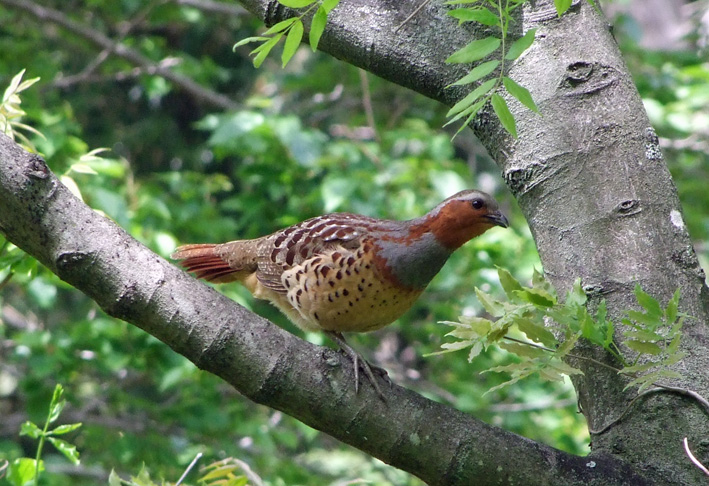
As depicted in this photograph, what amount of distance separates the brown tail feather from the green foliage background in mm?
909

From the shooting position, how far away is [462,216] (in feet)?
10.9

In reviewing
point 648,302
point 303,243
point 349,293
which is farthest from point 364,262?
point 648,302

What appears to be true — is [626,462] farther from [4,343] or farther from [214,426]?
[4,343]

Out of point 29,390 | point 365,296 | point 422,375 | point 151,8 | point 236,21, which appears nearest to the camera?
point 365,296

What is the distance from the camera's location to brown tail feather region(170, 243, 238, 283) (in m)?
3.71

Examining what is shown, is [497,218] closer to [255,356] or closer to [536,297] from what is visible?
[536,297]

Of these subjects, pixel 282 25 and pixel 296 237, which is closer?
pixel 282 25

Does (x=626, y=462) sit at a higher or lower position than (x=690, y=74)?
higher

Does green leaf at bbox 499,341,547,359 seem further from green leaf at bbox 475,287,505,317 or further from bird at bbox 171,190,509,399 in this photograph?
bird at bbox 171,190,509,399

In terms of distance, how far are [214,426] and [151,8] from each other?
3611 millimetres

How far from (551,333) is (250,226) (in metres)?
4.25

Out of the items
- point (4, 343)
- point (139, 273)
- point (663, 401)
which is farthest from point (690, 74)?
point (4, 343)

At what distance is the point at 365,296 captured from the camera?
321 cm

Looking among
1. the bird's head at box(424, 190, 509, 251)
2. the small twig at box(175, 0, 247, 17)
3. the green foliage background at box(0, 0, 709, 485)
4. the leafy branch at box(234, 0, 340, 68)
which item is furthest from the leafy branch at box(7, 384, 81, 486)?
the small twig at box(175, 0, 247, 17)
